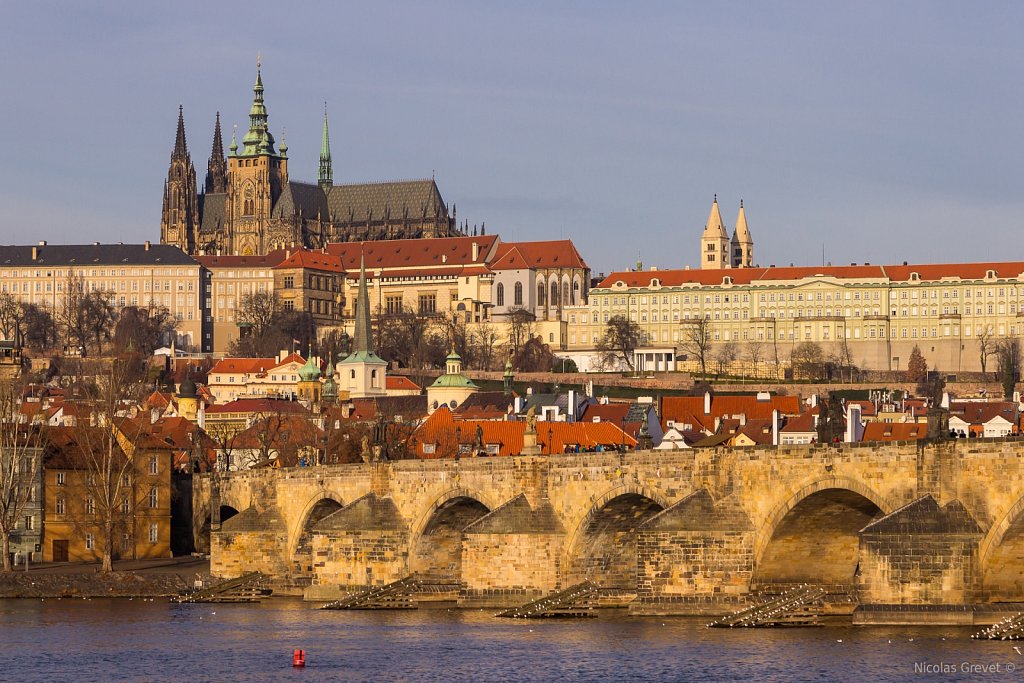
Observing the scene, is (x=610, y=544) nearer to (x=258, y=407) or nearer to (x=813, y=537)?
(x=813, y=537)

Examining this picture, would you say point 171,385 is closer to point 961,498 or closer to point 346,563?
point 346,563

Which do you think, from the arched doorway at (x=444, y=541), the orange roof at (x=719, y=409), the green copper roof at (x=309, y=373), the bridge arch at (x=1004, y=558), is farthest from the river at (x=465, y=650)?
the green copper roof at (x=309, y=373)

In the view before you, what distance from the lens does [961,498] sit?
44688mm

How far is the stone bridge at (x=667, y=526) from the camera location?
146ft

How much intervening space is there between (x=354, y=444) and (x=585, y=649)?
148 feet

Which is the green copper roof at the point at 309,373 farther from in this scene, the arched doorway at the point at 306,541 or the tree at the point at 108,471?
the arched doorway at the point at 306,541

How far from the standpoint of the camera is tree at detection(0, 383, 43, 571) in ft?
230

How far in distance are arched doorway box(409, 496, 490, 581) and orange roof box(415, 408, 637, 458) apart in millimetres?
19508

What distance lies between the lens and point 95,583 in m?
67.1

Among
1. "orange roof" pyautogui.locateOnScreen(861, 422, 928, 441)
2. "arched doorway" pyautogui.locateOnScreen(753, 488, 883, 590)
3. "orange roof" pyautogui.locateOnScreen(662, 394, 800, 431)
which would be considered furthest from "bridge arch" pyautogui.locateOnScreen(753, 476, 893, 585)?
"orange roof" pyautogui.locateOnScreen(662, 394, 800, 431)

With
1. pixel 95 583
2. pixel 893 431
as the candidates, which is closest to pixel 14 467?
pixel 95 583

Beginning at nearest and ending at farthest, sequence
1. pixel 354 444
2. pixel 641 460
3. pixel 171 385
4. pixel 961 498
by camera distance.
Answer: pixel 961 498 → pixel 641 460 → pixel 354 444 → pixel 171 385

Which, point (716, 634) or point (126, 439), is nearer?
point (716, 634)

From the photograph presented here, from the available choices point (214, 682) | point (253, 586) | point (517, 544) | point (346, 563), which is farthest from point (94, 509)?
point (214, 682)
